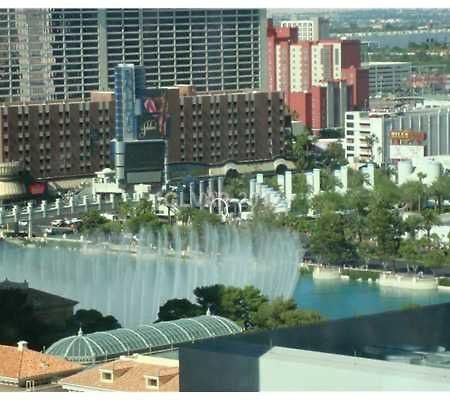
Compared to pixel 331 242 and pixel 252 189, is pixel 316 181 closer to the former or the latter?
pixel 252 189

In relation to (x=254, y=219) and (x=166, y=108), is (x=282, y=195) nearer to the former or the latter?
(x=254, y=219)

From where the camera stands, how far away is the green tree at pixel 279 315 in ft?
45.1

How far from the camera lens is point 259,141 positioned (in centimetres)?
2784

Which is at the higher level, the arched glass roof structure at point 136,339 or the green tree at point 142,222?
the arched glass roof structure at point 136,339

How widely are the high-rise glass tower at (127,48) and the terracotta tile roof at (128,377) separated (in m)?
19.2

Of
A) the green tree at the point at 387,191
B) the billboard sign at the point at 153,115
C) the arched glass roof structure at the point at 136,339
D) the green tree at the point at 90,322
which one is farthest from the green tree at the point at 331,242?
the arched glass roof structure at the point at 136,339

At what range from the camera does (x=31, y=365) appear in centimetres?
1112

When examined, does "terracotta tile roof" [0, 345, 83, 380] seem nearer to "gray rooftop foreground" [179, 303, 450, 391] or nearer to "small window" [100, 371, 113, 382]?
"small window" [100, 371, 113, 382]

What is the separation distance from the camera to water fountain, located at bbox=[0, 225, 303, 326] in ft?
56.1

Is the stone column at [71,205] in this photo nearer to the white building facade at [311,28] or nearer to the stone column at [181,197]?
the stone column at [181,197]

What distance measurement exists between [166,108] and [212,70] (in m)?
4.66

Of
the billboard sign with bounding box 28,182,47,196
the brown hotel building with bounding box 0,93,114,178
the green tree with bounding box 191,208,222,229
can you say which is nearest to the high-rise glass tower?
the brown hotel building with bounding box 0,93,114,178

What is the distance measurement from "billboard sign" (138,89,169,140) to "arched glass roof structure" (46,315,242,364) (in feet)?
44.2

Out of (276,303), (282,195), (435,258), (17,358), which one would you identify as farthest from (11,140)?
(17,358)
